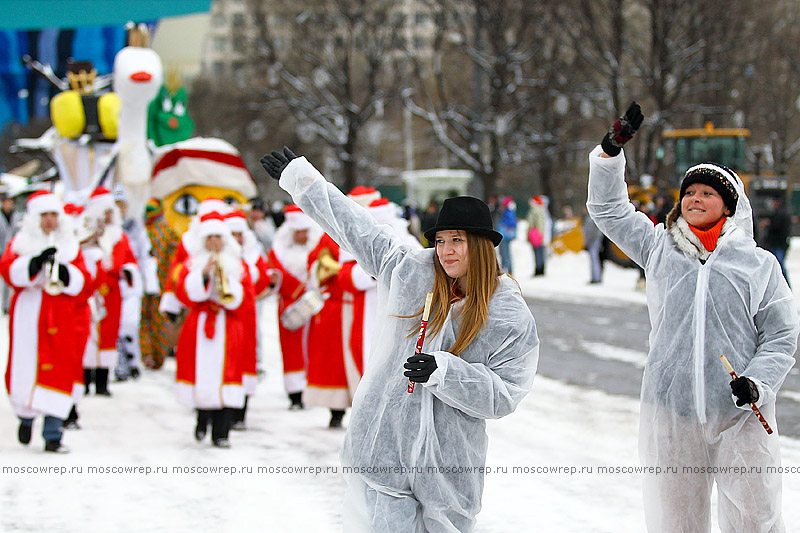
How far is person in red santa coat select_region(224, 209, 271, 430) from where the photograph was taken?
7.05m

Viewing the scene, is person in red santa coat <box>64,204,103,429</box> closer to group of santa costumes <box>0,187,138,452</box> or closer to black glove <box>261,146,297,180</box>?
group of santa costumes <box>0,187,138,452</box>

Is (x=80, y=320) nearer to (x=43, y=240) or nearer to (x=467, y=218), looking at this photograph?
(x=43, y=240)

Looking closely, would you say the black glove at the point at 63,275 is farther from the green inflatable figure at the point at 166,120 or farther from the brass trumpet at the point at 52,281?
the green inflatable figure at the point at 166,120

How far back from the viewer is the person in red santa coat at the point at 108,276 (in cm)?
908

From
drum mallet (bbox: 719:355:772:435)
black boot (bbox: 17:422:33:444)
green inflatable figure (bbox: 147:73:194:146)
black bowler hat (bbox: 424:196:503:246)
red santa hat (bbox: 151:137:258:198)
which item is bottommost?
black boot (bbox: 17:422:33:444)

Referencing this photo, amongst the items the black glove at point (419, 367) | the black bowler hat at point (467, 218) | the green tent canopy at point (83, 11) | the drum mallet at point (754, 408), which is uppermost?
the green tent canopy at point (83, 11)

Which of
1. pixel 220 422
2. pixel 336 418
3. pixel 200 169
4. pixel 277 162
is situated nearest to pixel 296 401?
pixel 336 418

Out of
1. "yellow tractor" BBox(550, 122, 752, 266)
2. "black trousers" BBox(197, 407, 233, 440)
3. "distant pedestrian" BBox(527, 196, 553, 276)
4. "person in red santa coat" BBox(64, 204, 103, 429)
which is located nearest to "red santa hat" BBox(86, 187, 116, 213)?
"person in red santa coat" BBox(64, 204, 103, 429)

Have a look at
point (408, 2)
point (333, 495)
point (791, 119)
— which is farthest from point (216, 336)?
point (791, 119)

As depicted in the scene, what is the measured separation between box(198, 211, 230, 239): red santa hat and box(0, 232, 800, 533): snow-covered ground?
1.45 m

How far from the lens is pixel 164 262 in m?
10.5

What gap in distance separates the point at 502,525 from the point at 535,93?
25462 mm

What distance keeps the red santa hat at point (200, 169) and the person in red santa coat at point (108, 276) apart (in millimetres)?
1359

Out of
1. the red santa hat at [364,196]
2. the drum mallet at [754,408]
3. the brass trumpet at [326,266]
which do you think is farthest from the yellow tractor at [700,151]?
the drum mallet at [754,408]
